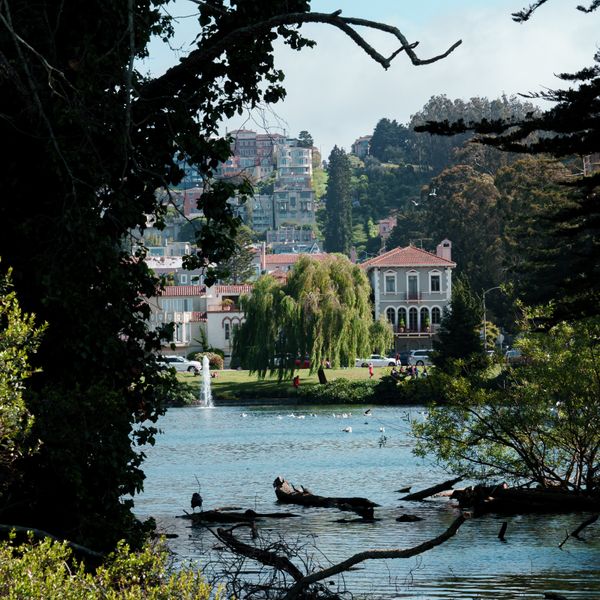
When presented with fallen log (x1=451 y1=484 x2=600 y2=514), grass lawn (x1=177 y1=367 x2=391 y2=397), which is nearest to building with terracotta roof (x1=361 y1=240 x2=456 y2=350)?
grass lawn (x1=177 y1=367 x2=391 y2=397)

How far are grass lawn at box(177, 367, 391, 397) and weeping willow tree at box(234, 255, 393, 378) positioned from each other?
2614 mm

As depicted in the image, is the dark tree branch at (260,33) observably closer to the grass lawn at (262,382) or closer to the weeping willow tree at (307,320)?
the weeping willow tree at (307,320)

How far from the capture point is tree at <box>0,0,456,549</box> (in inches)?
491

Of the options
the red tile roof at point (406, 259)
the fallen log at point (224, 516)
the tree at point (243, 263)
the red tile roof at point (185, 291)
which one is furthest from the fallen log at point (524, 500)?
the tree at point (243, 263)

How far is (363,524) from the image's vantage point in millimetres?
23812

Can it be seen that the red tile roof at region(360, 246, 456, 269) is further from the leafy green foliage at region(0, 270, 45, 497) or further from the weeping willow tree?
the leafy green foliage at region(0, 270, 45, 497)

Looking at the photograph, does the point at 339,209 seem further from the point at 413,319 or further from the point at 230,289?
the point at 413,319

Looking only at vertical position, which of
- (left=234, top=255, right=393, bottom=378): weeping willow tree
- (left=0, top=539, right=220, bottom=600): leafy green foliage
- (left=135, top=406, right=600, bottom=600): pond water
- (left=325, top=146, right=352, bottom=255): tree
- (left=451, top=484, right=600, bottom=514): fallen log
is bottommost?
(left=135, top=406, right=600, bottom=600): pond water

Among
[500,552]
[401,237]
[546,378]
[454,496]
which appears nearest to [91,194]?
[500,552]

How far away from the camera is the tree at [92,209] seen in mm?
12469

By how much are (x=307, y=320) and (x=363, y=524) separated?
41798 mm

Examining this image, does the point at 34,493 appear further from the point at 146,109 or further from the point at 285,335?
the point at 285,335

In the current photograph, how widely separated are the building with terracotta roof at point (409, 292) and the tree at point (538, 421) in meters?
80.2

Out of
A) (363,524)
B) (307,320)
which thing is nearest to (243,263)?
(307,320)
